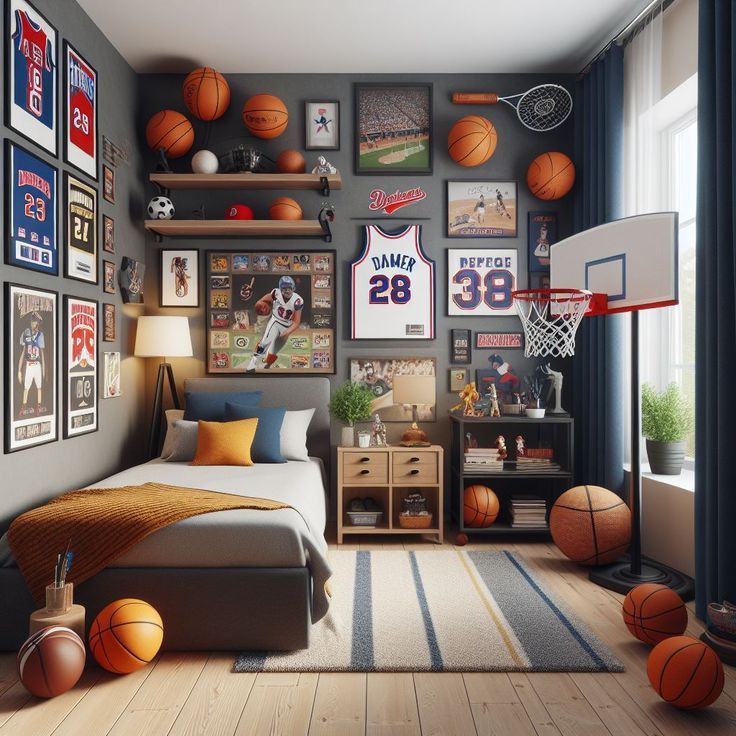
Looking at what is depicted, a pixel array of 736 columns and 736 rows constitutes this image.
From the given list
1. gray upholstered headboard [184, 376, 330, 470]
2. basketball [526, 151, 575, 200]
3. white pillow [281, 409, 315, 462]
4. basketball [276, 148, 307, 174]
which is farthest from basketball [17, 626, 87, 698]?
basketball [526, 151, 575, 200]

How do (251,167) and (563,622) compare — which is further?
(251,167)

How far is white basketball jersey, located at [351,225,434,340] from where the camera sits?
15.0 feet

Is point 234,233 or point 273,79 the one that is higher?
point 273,79

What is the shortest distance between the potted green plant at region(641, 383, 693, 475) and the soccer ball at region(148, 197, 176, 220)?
3.20 m

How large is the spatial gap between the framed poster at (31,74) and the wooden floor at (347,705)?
234 cm

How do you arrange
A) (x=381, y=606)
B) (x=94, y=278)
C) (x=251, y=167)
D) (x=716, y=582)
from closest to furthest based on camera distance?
1. (x=716, y=582)
2. (x=381, y=606)
3. (x=94, y=278)
4. (x=251, y=167)

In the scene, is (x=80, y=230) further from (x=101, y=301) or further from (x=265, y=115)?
(x=265, y=115)

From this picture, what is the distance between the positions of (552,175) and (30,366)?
3394 millimetres

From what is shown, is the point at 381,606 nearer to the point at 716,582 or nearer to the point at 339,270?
the point at 716,582

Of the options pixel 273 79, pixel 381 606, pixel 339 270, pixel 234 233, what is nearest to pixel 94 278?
pixel 234 233

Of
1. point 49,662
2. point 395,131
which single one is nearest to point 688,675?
point 49,662

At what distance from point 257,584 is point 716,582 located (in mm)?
1951

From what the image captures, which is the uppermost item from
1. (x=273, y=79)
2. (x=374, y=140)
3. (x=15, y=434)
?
(x=273, y=79)

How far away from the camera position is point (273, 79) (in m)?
4.58
